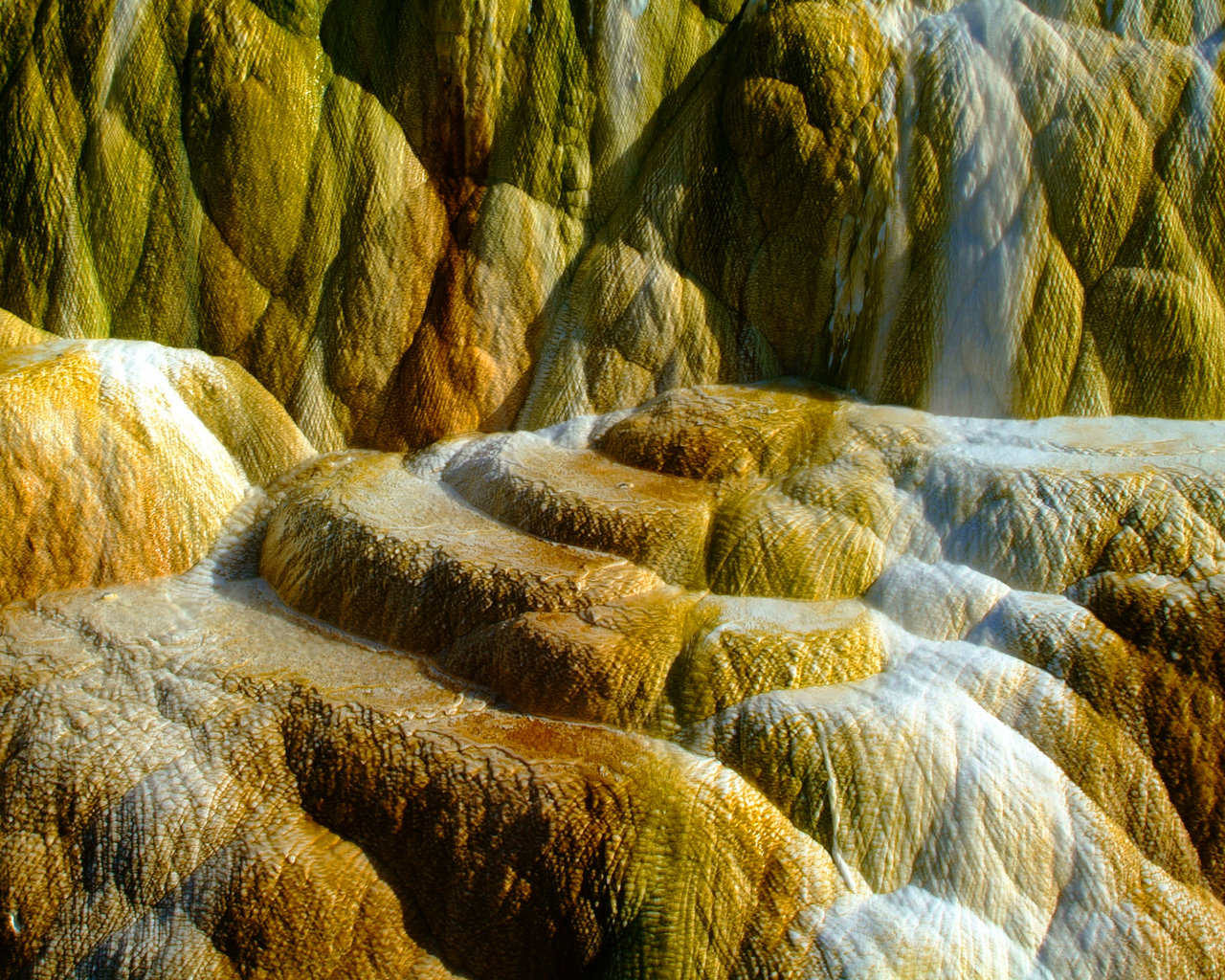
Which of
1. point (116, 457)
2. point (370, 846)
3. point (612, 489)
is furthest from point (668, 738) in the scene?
point (116, 457)

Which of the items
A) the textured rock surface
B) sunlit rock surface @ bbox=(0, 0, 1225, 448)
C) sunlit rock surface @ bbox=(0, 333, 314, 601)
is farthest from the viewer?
sunlit rock surface @ bbox=(0, 0, 1225, 448)

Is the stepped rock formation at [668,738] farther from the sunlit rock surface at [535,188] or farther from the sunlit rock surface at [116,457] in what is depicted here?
the sunlit rock surface at [535,188]

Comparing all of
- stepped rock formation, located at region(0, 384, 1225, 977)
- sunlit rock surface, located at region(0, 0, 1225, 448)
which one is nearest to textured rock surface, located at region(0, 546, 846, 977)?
stepped rock formation, located at region(0, 384, 1225, 977)

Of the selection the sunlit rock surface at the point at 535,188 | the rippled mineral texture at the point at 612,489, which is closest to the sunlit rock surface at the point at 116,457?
the rippled mineral texture at the point at 612,489

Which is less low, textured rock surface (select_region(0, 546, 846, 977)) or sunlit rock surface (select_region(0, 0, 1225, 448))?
sunlit rock surface (select_region(0, 0, 1225, 448))

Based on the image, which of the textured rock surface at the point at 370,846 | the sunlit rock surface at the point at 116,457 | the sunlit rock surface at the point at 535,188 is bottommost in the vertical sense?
the textured rock surface at the point at 370,846

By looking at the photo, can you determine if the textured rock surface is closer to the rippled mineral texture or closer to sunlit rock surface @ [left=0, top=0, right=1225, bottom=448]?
the rippled mineral texture

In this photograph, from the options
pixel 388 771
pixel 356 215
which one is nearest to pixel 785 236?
pixel 356 215
